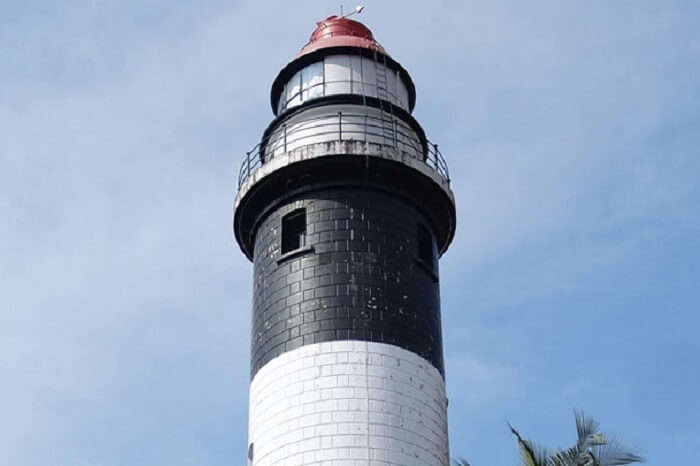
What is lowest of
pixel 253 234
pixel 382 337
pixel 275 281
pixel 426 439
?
pixel 426 439

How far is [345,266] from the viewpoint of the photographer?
1163 inches

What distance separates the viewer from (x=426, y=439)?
28.2m

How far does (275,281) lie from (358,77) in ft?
22.2

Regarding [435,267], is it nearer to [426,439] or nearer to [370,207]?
[370,207]

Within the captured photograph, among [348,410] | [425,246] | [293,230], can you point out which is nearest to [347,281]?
[293,230]

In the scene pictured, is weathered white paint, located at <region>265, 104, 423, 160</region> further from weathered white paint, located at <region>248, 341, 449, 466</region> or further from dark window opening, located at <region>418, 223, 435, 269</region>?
weathered white paint, located at <region>248, 341, 449, 466</region>

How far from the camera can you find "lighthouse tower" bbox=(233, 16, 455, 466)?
27.9 metres

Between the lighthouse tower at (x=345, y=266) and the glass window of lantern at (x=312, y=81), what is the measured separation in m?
0.04

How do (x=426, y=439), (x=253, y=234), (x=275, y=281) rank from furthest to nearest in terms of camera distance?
(x=253, y=234) → (x=275, y=281) → (x=426, y=439)

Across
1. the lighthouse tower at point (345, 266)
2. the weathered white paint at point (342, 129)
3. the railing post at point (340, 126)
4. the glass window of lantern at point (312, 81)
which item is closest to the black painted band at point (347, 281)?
the lighthouse tower at point (345, 266)

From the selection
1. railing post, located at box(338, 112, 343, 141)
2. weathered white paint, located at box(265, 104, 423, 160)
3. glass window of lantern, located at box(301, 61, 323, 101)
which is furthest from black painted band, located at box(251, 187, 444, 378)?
glass window of lantern, located at box(301, 61, 323, 101)

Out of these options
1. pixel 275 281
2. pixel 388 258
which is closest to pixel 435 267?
pixel 388 258

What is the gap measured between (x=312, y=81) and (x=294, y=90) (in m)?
0.64

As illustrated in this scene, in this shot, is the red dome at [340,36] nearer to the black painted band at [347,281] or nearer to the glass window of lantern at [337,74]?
the glass window of lantern at [337,74]
